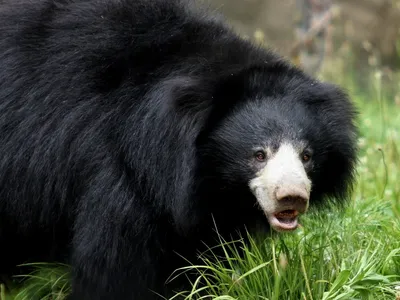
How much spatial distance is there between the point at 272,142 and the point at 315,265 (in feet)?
2.10

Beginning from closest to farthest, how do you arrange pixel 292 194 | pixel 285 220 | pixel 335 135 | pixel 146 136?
pixel 292 194, pixel 285 220, pixel 146 136, pixel 335 135

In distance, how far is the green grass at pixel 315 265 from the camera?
11.7 feet

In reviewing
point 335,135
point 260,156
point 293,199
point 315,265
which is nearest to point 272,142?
point 260,156

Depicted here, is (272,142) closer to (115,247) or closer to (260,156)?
(260,156)

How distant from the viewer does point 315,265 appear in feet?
12.7

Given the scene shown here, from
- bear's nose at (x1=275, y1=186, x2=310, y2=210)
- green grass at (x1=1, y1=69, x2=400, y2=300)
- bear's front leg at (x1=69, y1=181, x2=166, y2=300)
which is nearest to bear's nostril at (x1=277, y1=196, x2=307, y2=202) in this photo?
bear's nose at (x1=275, y1=186, x2=310, y2=210)

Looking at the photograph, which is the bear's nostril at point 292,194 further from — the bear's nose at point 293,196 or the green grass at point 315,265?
the green grass at point 315,265

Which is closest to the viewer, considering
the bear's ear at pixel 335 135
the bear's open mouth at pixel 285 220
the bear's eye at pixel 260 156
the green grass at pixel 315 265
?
the green grass at pixel 315 265

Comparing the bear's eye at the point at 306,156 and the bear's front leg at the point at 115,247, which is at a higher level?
the bear's eye at the point at 306,156

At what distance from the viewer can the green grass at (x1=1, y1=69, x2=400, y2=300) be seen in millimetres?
3576

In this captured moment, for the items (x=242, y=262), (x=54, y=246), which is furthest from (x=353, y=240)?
(x=54, y=246)

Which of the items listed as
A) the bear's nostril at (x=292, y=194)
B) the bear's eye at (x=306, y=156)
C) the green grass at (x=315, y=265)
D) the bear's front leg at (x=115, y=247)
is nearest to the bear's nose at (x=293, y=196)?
the bear's nostril at (x=292, y=194)

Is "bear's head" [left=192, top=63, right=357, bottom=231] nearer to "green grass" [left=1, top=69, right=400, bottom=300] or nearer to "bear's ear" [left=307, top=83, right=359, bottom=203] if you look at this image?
"bear's ear" [left=307, top=83, right=359, bottom=203]

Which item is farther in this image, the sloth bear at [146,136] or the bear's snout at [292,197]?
the sloth bear at [146,136]
